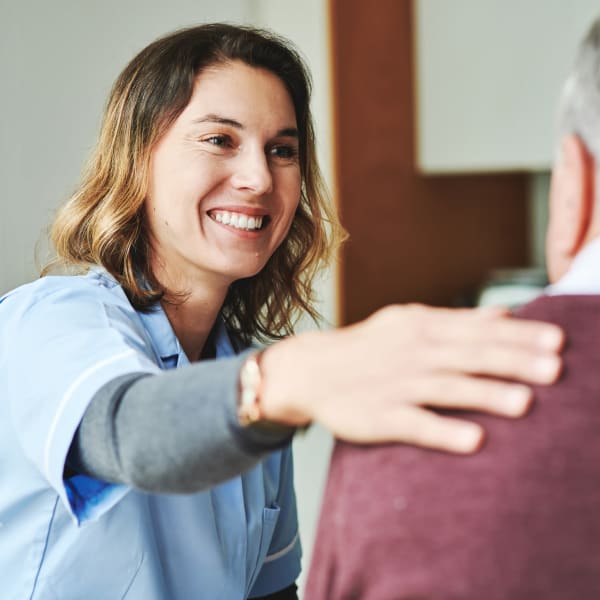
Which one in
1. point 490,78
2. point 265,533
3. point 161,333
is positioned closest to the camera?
point 161,333

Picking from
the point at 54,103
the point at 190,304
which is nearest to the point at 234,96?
the point at 190,304

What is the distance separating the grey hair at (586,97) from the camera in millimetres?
703

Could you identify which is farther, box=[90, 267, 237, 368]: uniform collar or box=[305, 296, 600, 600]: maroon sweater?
box=[90, 267, 237, 368]: uniform collar

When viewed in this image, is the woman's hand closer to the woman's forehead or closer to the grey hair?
the grey hair

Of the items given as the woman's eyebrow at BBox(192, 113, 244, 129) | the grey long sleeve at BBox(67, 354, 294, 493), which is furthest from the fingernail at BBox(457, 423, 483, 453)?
the woman's eyebrow at BBox(192, 113, 244, 129)

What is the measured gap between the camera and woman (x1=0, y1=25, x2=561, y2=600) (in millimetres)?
640

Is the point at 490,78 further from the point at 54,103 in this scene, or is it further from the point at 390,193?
the point at 54,103

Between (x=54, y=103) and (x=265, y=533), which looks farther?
(x=54, y=103)

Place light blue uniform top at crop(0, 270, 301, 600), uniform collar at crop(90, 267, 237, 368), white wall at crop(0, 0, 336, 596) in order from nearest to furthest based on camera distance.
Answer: light blue uniform top at crop(0, 270, 301, 600), uniform collar at crop(90, 267, 237, 368), white wall at crop(0, 0, 336, 596)

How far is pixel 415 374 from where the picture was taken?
0.63 metres

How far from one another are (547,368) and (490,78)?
266cm

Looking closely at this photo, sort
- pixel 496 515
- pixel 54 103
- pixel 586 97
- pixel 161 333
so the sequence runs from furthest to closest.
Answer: pixel 54 103
pixel 161 333
pixel 586 97
pixel 496 515

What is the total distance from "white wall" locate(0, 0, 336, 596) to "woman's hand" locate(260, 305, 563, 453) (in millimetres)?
1918

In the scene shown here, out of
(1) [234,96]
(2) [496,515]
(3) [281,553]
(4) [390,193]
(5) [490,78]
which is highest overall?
(1) [234,96]
